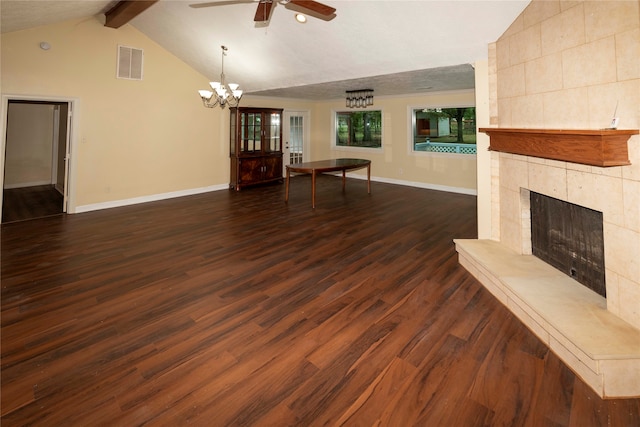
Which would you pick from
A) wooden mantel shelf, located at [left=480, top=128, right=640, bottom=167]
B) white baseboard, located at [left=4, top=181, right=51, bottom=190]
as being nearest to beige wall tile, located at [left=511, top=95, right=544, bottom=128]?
wooden mantel shelf, located at [left=480, top=128, right=640, bottom=167]

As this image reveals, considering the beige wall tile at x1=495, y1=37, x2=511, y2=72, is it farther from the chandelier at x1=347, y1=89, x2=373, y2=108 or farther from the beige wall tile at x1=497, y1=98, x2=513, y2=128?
the chandelier at x1=347, y1=89, x2=373, y2=108

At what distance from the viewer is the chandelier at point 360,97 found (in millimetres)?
6676

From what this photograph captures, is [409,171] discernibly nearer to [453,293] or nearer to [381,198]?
[381,198]

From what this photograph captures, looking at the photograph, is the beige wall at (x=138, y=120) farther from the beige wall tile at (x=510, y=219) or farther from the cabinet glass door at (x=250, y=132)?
the beige wall tile at (x=510, y=219)

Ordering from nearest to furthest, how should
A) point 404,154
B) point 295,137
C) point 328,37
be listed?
point 328,37, point 404,154, point 295,137

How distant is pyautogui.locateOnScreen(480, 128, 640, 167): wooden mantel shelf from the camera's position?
73.4 inches

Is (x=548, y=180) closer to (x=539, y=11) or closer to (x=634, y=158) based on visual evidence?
(x=634, y=158)

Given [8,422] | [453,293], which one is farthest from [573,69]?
[8,422]

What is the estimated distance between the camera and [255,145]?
7.69 m

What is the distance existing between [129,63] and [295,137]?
4662mm

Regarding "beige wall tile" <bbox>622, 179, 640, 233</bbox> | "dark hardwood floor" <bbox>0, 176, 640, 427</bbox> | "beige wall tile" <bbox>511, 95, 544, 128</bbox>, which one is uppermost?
"beige wall tile" <bbox>511, 95, 544, 128</bbox>

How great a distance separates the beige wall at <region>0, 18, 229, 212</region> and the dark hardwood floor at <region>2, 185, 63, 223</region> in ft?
1.82

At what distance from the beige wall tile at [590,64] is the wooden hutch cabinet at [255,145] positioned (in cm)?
618

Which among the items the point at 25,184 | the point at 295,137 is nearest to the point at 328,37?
the point at 295,137
